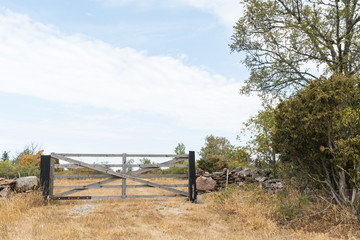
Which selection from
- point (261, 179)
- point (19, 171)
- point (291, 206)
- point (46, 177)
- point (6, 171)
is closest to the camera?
point (291, 206)

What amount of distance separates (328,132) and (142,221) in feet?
18.2

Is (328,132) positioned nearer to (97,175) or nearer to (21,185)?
(97,175)

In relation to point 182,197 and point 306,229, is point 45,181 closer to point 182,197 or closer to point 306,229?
point 182,197

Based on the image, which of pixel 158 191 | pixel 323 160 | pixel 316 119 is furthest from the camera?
pixel 158 191

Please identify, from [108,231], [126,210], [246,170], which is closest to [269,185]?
[246,170]

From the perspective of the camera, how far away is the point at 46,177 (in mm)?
11398

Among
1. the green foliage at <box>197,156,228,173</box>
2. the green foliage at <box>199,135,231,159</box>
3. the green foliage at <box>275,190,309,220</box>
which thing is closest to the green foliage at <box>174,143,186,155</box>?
the green foliage at <box>199,135,231,159</box>

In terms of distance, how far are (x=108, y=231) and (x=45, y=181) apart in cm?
576

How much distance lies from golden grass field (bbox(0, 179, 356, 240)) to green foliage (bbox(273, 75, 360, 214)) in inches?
64.2

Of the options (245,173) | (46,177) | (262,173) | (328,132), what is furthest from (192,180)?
(328,132)

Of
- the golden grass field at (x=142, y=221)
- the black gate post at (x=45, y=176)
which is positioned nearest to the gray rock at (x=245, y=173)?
the golden grass field at (x=142, y=221)

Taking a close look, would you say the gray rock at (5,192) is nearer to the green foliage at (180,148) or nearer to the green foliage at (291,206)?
the green foliage at (291,206)

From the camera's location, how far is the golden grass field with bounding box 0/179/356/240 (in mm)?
6652

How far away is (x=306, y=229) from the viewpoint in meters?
7.17
